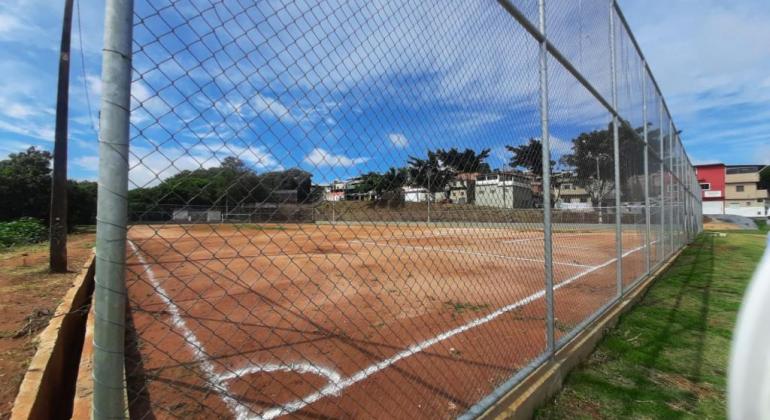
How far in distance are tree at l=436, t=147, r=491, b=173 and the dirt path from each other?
126 inches

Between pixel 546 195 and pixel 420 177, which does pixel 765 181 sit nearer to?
pixel 546 195

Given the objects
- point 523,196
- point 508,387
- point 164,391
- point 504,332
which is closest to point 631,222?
point 504,332

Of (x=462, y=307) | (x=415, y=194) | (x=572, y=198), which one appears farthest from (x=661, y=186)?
(x=415, y=194)

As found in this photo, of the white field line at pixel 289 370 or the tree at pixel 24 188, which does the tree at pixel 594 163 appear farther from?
the tree at pixel 24 188

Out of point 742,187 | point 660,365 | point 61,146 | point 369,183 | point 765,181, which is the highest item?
point 765,181

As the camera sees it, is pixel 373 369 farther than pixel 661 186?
No

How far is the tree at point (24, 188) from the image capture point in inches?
1005

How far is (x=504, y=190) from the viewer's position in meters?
3.21

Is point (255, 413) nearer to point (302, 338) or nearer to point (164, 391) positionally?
point (164, 391)

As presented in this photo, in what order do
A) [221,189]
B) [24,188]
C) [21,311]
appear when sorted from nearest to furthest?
[221,189] → [21,311] → [24,188]

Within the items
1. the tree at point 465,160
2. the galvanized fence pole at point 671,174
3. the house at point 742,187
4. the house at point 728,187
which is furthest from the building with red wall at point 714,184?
the tree at point 465,160

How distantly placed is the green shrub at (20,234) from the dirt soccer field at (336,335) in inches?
491

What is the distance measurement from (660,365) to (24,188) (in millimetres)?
34870

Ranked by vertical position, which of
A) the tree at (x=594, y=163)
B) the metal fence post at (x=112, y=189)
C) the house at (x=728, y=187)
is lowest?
the metal fence post at (x=112, y=189)
